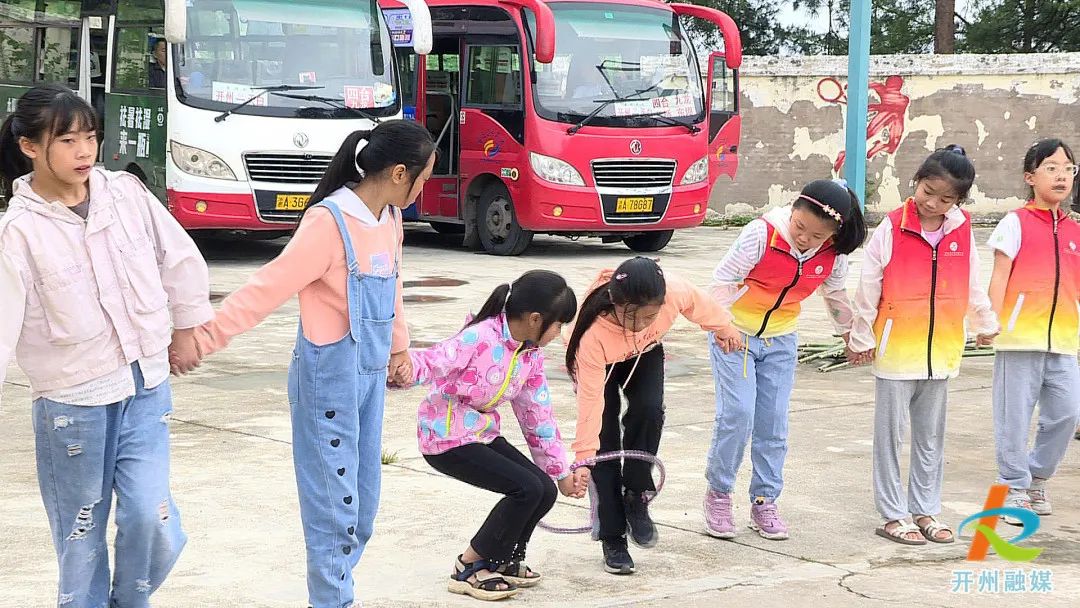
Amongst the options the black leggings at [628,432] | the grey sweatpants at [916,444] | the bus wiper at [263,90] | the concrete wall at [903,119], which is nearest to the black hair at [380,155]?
the black leggings at [628,432]

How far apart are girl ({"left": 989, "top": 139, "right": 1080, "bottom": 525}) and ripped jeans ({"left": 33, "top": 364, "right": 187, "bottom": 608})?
3.46 meters

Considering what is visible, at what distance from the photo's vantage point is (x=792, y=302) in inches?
209

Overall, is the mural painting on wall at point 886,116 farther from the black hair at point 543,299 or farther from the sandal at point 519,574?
the black hair at point 543,299

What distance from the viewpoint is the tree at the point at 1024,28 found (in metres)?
28.1

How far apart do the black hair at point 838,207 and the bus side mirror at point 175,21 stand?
9.16 metres

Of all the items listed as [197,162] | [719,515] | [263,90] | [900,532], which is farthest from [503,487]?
[263,90]

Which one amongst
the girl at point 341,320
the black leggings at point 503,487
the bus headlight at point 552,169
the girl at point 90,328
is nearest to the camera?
the girl at point 90,328

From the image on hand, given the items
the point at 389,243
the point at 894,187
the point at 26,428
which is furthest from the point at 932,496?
the point at 894,187

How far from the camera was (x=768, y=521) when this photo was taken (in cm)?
525

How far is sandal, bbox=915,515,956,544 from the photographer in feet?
17.4

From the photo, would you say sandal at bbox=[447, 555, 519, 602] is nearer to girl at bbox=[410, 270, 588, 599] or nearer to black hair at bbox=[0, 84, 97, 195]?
girl at bbox=[410, 270, 588, 599]

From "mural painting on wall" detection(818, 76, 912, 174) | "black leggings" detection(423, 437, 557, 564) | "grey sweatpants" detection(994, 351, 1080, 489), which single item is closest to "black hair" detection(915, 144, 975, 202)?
"grey sweatpants" detection(994, 351, 1080, 489)

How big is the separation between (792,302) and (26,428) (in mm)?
3827

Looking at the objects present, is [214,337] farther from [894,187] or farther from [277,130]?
[894,187]
